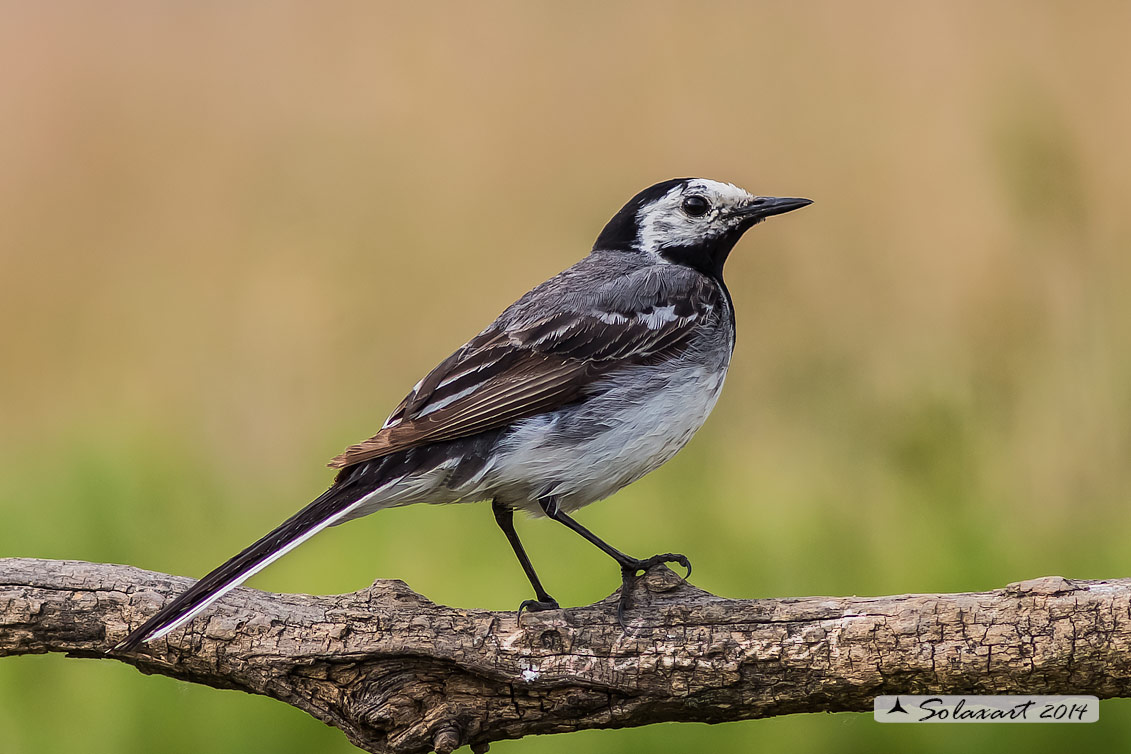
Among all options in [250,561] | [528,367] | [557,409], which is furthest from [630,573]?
[250,561]

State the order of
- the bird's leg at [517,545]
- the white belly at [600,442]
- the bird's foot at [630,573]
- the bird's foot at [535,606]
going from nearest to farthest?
1. the bird's foot at [630,573]
2. the bird's foot at [535,606]
3. the white belly at [600,442]
4. the bird's leg at [517,545]

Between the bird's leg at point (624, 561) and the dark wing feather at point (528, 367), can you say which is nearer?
the bird's leg at point (624, 561)

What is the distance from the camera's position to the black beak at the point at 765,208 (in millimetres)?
3924

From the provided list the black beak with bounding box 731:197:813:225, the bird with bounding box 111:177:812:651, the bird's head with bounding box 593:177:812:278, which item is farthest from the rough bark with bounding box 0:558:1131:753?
the black beak with bounding box 731:197:813:225

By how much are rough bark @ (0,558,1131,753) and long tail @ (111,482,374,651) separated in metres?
0.33

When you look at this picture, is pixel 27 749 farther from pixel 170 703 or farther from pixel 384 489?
pixel 384 489

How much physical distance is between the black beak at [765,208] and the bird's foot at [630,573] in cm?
135

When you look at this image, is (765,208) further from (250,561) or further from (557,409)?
(250,561)

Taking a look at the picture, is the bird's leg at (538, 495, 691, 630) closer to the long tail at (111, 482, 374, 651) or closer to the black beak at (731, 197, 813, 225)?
the long tail at (111, 482, 374, 651)

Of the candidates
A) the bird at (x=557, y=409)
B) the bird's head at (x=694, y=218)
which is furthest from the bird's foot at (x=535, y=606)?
the bird's head at (x=694, y=218)

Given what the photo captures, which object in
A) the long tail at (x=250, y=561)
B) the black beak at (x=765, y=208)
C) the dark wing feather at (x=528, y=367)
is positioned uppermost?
the black beak at (x=765, y=208)

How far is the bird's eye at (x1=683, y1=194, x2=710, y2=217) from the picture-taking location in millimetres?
3953

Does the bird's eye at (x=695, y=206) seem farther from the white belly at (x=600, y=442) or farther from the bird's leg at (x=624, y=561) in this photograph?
the bird's leg at (x=624, y=561)

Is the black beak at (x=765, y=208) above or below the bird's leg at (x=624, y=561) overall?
above
